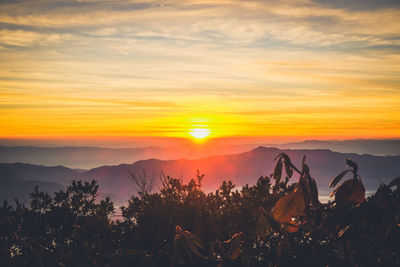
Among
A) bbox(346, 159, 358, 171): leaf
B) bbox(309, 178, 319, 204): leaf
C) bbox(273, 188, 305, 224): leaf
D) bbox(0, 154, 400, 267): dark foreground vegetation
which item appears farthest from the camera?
bbox(0, 154, 400, 267): dark foreground vegetation

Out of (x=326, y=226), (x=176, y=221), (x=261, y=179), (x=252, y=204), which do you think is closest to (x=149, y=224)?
(x=176, y=221)

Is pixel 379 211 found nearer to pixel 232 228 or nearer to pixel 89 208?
pixel 232 228

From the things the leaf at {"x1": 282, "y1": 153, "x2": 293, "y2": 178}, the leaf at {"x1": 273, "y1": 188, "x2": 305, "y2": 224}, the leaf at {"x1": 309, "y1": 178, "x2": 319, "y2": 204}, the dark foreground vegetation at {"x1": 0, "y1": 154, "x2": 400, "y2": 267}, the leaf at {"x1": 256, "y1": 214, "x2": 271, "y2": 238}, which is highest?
the leaf at {"x1": 282, "y1": 153, "x2": 293, "y2": 178}

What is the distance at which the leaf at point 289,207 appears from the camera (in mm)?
2735

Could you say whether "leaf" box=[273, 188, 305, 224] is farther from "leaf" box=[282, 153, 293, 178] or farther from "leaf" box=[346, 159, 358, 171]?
"leaf" box=[346, 159, 358, 171]

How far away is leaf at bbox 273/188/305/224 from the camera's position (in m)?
2.73

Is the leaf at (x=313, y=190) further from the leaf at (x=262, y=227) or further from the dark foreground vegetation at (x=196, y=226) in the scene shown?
the leaf at (x=262, y=227)

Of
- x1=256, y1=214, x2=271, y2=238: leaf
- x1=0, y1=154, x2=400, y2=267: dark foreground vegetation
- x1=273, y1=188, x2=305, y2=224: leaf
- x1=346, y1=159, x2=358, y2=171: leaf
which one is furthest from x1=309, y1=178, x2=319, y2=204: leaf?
x1=256, y1=214, x2=271, y2=238: leaf

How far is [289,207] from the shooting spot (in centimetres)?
277

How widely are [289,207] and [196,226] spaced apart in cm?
1032

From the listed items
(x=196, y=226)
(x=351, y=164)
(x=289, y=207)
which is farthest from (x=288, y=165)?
(x=196, y=226)

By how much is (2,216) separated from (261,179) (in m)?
9.82

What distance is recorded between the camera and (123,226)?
13453mm

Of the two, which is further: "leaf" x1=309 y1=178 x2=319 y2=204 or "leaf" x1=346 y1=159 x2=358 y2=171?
"leaf" x1=309 y1=178 x2=319 y2=204
